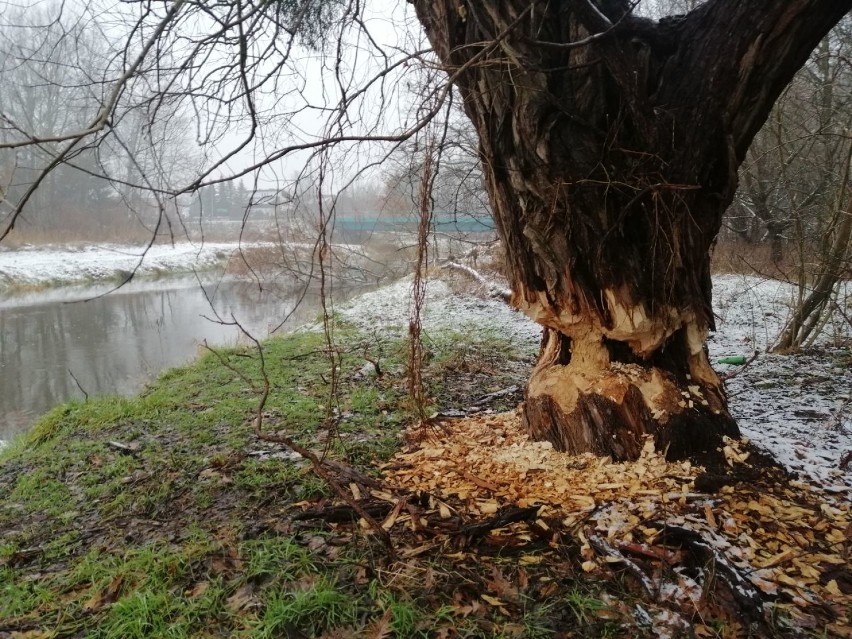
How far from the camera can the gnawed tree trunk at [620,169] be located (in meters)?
2.40

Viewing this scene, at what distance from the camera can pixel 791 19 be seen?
2211mm

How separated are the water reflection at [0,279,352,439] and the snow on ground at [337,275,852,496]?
2929mm

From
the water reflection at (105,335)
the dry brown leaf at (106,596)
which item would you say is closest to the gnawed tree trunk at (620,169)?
the dry brown leaf at (106,596)

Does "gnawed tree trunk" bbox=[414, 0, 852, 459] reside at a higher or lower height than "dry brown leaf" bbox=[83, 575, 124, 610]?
higher

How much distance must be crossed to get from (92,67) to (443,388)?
352 centimetres

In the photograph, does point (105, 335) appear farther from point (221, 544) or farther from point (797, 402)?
point (797, 402)

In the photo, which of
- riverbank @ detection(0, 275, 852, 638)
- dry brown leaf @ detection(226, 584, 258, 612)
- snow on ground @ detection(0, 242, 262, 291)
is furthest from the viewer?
snow on ground @ detection(0, 242, 262, 291)

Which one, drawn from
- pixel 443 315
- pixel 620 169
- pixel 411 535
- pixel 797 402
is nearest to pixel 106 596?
pixel 411 535

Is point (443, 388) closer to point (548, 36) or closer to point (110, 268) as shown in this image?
point (548, 36)

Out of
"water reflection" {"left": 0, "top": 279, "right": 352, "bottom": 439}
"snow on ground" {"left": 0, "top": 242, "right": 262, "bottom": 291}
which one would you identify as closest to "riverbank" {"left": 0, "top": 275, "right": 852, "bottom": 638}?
"water reflection" {"left": 0, "top": 279, "right": 352, "bottom": 439}

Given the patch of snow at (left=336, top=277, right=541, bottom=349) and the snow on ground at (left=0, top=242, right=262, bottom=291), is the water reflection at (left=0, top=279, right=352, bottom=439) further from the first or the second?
the patch of snow at (left=336, top=277, right=541, bottom=349)

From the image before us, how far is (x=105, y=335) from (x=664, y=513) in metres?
12.3

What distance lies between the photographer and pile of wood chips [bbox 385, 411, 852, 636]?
1956mm

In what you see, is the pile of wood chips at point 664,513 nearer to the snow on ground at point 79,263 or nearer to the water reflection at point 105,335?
the water reflection at point 105,335
